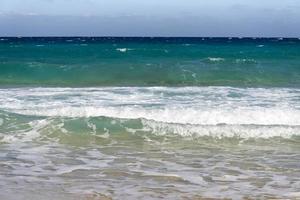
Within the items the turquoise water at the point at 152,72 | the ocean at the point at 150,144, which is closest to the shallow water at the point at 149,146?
the ocean at the point at 150,144

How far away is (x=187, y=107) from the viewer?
14.2 metres

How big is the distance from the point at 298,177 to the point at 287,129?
4.02 m

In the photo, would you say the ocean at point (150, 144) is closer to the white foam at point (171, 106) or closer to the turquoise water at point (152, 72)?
the white foam at point (171, 106)

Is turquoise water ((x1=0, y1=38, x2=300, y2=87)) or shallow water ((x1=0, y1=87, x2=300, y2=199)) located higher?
turquoise water ((x1=0, y1=38, x2=300, y2=87))

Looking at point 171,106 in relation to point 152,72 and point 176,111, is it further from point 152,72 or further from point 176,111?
point 152,72

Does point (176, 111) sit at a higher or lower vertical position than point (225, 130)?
higher

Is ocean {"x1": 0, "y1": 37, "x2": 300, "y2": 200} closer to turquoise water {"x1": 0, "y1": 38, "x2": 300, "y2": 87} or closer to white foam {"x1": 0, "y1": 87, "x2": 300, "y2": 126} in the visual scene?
white foam {"x1": 0, "y1": 87, "x2": 300, "y2": 126}

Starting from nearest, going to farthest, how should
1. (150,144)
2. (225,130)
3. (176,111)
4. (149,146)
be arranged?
1. (149,146)
2. (150,144)
3. (225,130)
4. (176,111)

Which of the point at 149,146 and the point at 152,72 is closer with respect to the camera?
the point at 149,146

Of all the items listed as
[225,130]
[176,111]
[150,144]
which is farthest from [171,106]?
[150,144]

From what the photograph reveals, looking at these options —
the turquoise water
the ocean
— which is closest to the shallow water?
the ocean

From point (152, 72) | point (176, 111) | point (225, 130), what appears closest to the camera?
point (225, 130)

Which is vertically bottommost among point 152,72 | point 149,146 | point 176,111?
point 149,146

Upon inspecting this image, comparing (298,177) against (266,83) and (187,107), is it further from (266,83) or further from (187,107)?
(266,83)
